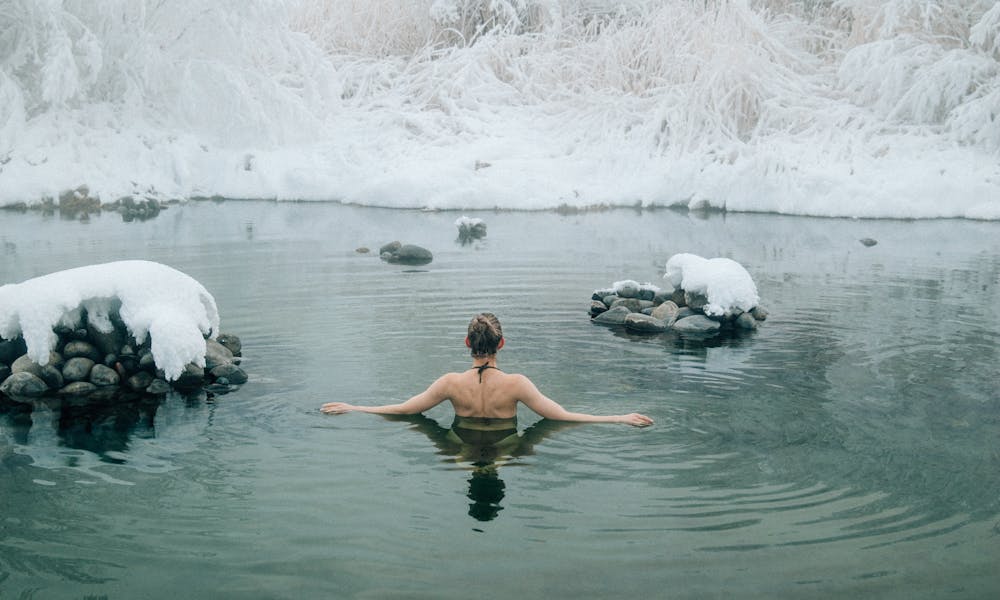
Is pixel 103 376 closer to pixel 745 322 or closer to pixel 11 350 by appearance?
pixel 11 350

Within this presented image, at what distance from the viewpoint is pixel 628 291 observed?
11.4 meters

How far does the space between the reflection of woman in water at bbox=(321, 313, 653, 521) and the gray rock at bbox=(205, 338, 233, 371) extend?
1397 mm

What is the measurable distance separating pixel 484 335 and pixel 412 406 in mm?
808

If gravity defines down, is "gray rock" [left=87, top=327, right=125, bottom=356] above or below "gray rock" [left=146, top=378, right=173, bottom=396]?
above

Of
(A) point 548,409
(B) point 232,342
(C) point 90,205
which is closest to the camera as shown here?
(A) point 548,409

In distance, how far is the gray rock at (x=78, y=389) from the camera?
799 cm

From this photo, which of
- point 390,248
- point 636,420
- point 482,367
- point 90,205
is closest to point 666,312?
point 636,420

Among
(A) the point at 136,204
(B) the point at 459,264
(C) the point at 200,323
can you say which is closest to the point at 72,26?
(A) the point at 136,204

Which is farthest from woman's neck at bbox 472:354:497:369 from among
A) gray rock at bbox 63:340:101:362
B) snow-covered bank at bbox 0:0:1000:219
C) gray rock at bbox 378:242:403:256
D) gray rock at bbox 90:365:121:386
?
snow-covered bank at bbox 0:0:1000:219

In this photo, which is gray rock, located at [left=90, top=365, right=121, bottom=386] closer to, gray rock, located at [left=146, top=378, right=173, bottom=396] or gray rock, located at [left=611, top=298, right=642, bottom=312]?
gray rock, located at [left=146, top=378, right=173, bottom=396]

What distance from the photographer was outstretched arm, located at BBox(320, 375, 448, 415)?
735cm

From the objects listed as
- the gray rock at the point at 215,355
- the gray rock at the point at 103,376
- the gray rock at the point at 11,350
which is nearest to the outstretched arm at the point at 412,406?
the gray rock at the point at 215,355

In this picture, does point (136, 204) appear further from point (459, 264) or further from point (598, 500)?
point (598, 500)

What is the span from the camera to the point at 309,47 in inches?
1100
